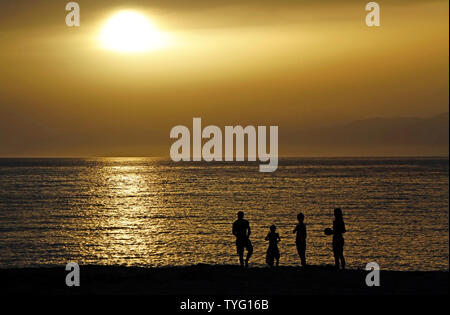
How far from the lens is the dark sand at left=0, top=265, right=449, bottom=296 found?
50.4ft

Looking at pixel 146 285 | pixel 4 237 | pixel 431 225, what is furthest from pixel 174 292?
pixel 431 225

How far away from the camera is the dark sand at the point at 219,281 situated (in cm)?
1536

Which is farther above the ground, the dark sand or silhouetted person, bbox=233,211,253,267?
silhouetted person, bbox=233,211,253,267

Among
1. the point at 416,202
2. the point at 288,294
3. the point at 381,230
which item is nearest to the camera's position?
the point at 288,294

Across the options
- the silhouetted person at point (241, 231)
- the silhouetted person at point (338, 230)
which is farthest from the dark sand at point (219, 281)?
the silhouetted person at point (241, 231)

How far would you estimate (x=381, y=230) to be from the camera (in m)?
55.3

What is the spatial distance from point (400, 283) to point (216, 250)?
26.9 metres
